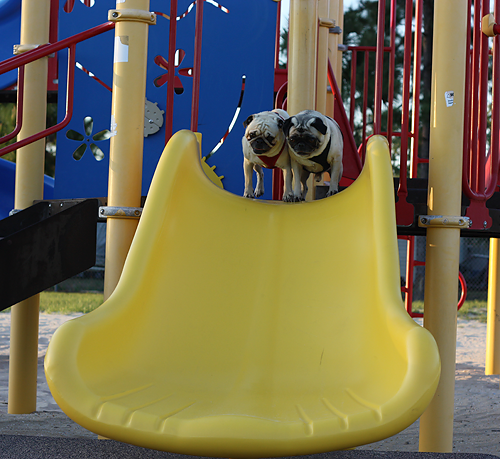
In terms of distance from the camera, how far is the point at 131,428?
1359mm

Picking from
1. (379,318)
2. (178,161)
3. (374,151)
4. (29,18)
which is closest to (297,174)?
(374,151)

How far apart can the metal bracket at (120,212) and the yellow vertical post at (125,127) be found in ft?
0.08

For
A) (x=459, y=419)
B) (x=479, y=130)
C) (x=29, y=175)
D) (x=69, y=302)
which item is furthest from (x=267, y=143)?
(x=69, y=302)

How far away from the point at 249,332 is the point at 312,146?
2.66ft

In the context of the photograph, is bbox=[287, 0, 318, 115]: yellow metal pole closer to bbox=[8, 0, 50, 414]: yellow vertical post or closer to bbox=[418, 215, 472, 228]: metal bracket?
bbox=[418, 215, 472, 228]: metal bracket

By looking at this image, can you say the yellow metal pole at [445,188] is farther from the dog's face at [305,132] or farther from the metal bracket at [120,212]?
the metal bracket at [120,212]

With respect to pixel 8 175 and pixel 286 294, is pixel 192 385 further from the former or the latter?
pixel 8 175

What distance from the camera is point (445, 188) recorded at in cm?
230

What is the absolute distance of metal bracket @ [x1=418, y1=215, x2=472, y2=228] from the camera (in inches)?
89.5

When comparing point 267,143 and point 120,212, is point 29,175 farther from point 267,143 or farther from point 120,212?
point 267,143

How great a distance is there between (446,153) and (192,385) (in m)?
1.44

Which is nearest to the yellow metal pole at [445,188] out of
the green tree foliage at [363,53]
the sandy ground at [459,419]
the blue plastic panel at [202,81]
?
the sandy ground at [459,419]

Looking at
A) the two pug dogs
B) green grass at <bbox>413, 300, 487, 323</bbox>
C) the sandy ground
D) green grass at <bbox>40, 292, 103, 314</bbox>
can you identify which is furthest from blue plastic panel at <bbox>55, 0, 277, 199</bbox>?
green grass at <bbox>413, 300, 487, 323</bbox>

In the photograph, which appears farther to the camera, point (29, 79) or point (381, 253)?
point (29, 79)
